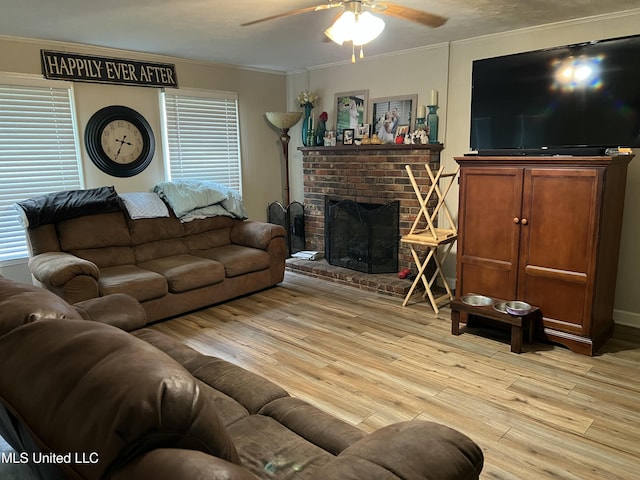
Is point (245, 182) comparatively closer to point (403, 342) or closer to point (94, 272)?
point (94, 272)

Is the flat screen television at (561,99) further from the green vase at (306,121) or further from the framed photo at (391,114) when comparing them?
the green vase at (306,121)

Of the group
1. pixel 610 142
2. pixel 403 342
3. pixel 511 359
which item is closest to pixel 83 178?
pixel 403 342

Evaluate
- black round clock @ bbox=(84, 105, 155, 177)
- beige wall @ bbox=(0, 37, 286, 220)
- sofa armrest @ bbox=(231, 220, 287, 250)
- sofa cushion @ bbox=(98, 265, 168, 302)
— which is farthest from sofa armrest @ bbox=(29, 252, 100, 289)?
sofa armrest @ bbox=(231, 220, 287, 250)

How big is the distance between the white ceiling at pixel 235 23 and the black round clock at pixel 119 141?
2.08 ft

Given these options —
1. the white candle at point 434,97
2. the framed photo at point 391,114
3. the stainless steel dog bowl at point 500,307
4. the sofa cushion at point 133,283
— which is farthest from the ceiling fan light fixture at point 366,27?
the sofa cushion at point 133,283

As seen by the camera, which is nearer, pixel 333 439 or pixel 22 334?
pixel 22 334

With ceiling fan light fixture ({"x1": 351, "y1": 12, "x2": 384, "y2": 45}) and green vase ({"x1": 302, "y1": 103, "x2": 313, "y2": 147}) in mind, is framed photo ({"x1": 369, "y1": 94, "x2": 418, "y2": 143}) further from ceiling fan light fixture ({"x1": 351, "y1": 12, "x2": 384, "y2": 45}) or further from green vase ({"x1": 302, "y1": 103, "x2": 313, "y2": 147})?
ceiling fan light fixture ({"x1": 351, "y1": 12, "x2": 384, "y2": 45})

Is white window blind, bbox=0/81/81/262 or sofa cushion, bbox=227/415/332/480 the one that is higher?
white window blind, bbox=0/81/81/262

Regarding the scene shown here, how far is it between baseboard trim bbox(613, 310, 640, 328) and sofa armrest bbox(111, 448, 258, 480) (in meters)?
3.75

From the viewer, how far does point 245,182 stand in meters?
5.66

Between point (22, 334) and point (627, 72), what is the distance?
144 inches

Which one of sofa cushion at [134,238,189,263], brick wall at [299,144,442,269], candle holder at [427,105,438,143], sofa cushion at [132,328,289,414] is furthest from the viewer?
brick wall at [299,144,442,269]

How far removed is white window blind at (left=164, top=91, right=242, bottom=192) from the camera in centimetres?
492

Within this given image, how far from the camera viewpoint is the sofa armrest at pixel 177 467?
779mm
